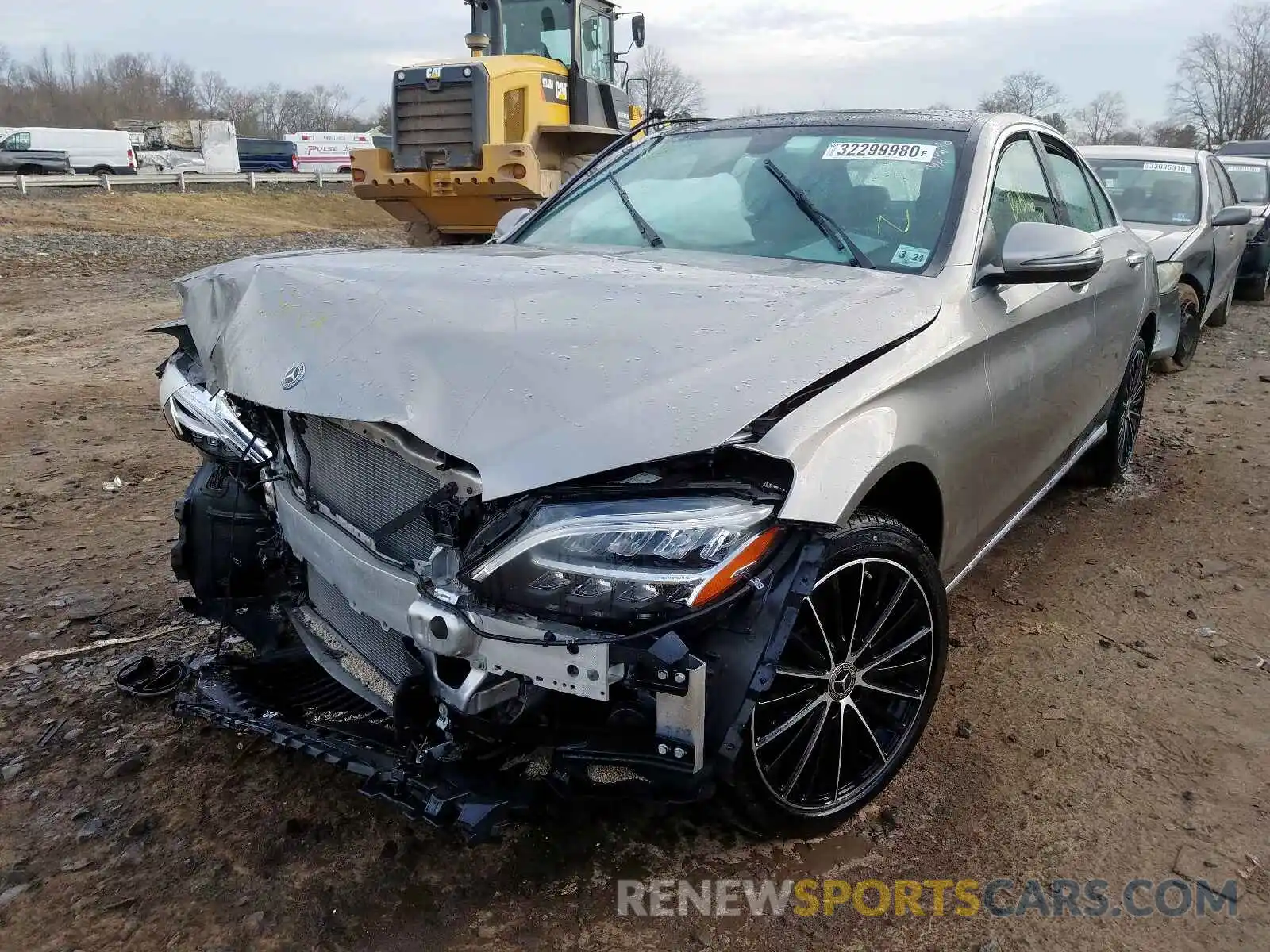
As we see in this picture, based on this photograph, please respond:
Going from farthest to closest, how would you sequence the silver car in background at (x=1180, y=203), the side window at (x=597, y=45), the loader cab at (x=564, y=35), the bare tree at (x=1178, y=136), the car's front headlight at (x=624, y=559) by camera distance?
1. the bare tree at (x=1178, y=136)
2. the side window at (x=597, y=45)
3. the loader cab at (x=564, y=35)
4. the silver car in background at (x=1180, y=203)
5. the car's front headlight at (x=624, y=559)

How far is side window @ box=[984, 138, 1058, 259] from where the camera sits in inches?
121

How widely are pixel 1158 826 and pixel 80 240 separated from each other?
703 inches

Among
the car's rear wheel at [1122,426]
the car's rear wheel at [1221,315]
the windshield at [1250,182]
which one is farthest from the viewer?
the windshield at [1250,182]

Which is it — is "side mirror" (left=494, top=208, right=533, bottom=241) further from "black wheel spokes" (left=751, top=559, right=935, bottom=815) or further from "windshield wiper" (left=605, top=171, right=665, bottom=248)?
"black wheel spokes" (left=751, top=559, right=935, bottom=815)

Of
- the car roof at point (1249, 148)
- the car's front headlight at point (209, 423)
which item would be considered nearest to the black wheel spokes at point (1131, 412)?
the car's front headlight at point (209, 423)

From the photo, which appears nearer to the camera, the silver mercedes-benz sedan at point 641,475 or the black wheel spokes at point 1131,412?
the silver mercedes-benz sedan at point 641,475

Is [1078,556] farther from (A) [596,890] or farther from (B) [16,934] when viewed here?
(B) [16,934]

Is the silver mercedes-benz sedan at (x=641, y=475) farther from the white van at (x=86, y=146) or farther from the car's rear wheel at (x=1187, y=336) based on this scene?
the white van at (x=86, y=146)

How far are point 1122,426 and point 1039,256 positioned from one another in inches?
101

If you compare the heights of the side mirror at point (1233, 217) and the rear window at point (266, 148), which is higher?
the rear window at point (266, 148)

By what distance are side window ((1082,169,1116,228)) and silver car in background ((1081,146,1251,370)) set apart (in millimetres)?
3192

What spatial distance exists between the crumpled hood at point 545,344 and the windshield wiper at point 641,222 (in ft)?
1.49

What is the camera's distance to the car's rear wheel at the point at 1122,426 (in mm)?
4746

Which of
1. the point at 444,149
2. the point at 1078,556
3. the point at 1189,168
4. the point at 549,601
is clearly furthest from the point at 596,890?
the point at 444,149
